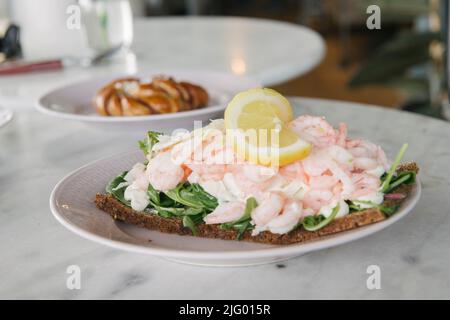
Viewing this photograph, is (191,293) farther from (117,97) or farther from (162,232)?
(117,97)

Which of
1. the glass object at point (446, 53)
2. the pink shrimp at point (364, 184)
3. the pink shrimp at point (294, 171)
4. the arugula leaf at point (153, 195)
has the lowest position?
the glass object at point (446, 53)

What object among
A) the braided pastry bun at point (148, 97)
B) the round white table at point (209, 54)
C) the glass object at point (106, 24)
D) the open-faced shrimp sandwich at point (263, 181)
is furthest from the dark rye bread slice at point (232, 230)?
the glass object at point (106, 24)

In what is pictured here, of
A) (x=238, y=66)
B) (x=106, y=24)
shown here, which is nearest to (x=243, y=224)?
(x=238, y=66)

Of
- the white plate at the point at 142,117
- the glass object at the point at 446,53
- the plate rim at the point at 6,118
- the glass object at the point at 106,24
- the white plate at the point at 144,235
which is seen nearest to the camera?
the white plate at the point at 144,235

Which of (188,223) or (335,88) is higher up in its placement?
(188,223)

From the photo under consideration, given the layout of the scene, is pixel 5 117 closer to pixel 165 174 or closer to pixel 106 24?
pixel 165 174

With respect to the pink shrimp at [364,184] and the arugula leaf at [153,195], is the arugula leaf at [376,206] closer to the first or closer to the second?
the pink shrimp at [364,184]

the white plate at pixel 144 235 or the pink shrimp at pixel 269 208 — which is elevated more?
the pink shrimp at pixel 269 208
